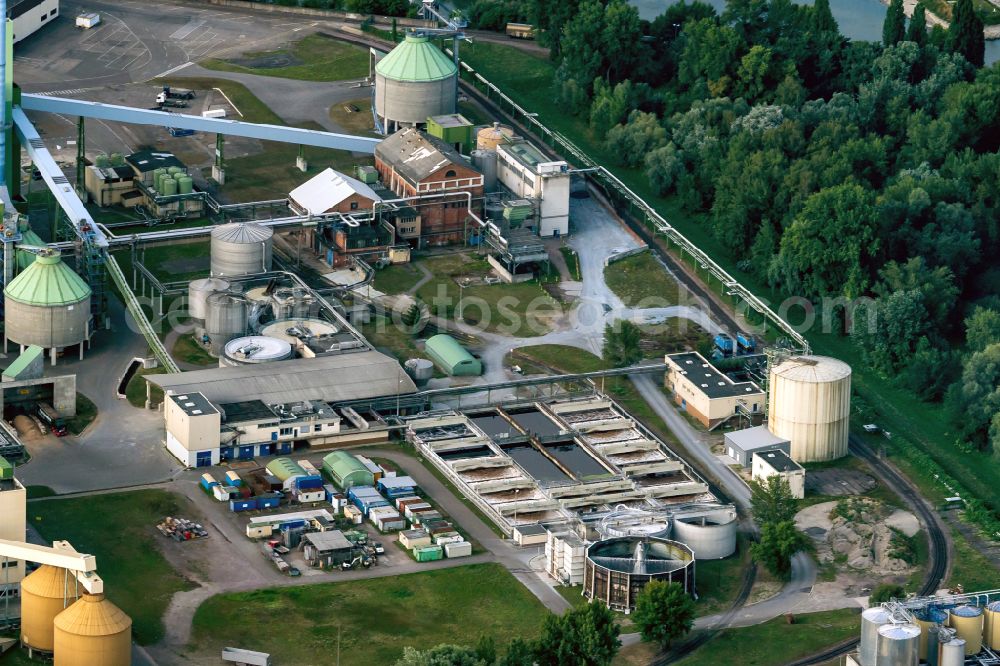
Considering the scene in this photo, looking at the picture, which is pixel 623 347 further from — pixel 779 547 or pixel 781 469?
pixel 779 547

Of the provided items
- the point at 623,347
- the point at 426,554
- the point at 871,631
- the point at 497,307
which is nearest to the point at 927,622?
the point at 871,631

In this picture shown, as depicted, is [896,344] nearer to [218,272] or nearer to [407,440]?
[407,440]

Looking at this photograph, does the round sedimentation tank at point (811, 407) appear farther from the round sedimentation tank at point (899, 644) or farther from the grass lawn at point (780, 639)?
the round sedimentation tank at point (899, 644)

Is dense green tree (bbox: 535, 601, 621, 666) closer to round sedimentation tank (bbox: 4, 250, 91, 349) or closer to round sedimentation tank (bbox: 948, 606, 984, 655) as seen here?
round sedimentation tank (bbox: 948, 606, 984, 655)

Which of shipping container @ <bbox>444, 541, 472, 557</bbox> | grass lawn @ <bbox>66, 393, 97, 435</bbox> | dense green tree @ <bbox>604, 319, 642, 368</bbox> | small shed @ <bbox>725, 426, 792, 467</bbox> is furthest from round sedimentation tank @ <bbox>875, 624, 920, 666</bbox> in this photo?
grass lawn @ <bbox>66, 393, 97, 435</bbox>

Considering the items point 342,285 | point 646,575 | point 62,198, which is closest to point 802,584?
point 646,575
